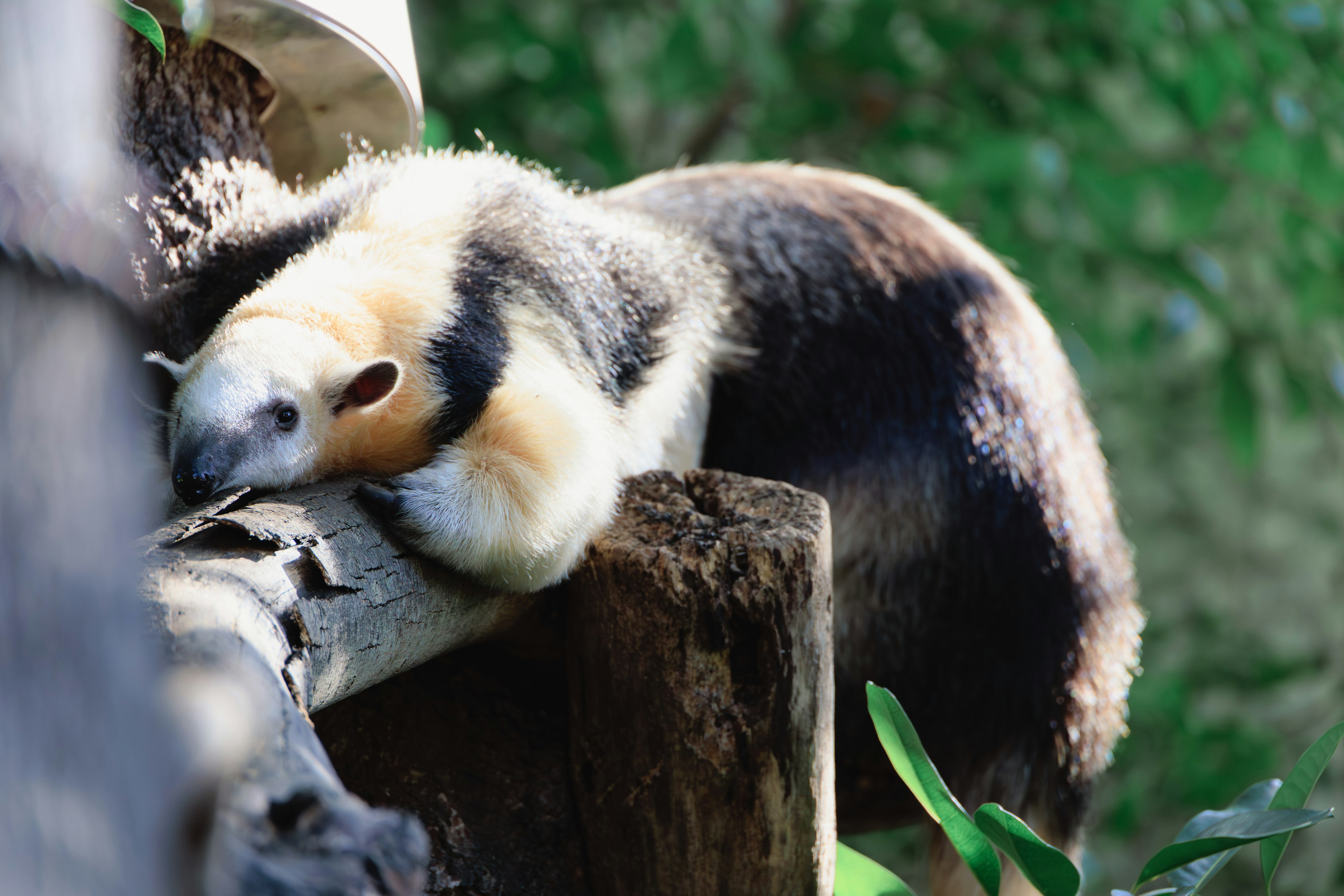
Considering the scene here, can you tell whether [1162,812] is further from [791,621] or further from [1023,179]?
[791,621]

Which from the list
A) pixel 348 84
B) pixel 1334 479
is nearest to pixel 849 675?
pixel 348 84

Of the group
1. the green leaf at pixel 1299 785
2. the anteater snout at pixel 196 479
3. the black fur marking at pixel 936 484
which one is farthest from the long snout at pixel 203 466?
the green leaf at pixel 1299 785

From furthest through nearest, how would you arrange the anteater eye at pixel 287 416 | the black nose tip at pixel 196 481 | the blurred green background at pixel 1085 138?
the blurred green background at pixel 1085 138
the anteater eye at pixel 287 416
the black nose tip at pixel 196 481

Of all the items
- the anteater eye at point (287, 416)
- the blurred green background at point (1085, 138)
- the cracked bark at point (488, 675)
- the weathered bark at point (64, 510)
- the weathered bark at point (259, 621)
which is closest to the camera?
the weathered bark at point (64, 510)

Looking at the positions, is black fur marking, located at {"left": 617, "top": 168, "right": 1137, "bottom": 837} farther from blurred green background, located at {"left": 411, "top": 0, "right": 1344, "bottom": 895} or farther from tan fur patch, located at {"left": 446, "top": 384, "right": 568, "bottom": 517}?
blurred green background, located at {"left": 411, "top": 0, "right": 1344, "bottom": 895}

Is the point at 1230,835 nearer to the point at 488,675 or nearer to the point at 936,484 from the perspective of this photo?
the point at 936,484

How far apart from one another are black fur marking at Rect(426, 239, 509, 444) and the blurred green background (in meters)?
1.56

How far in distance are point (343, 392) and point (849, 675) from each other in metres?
1.20

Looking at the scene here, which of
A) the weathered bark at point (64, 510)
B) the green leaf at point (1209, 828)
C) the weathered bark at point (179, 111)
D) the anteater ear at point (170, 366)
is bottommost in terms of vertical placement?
the green leaf at point (1209, 828)

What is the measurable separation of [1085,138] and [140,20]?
3.12 metres

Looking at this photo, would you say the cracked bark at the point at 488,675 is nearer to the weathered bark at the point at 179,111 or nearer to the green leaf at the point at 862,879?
the weathered bark at the point at 179,111

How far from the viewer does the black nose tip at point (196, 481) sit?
1.54 m

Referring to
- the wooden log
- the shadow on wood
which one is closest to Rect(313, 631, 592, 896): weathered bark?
the shadow on wood

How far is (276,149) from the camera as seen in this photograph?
2291 mm
